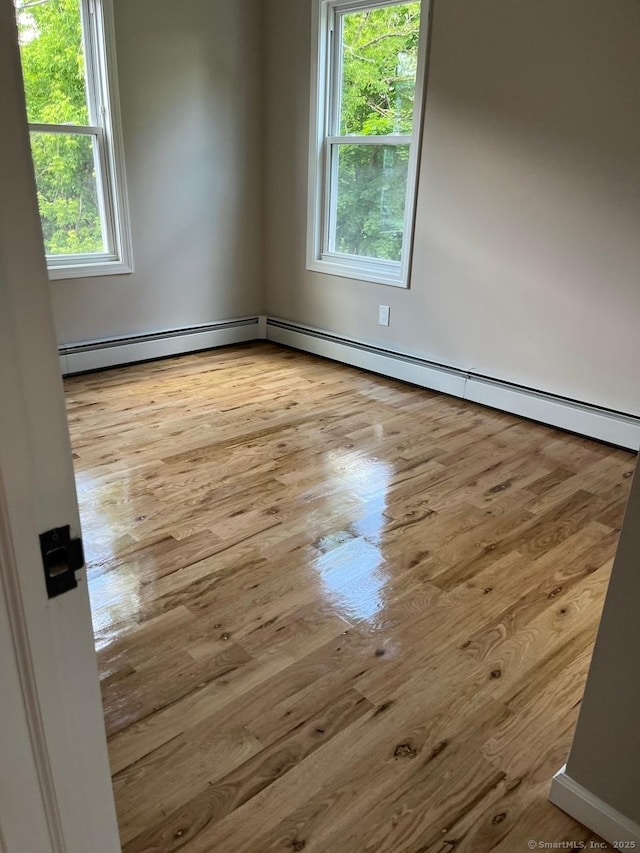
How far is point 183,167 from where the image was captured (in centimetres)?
432

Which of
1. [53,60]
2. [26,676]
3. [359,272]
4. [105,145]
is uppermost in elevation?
[53,60]

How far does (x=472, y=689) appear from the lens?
177 cm

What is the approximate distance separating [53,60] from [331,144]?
5.48ft

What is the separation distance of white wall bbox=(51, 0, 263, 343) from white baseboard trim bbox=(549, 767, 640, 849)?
3567mm

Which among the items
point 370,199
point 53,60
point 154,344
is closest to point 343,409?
point 370,199

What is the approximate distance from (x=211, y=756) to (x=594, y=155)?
2.94m

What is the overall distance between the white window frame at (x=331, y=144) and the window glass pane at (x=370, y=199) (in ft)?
0.15

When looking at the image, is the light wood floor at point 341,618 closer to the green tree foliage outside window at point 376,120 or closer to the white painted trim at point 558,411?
the white painted trim at point 558,411

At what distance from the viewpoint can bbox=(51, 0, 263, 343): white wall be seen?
399 cm

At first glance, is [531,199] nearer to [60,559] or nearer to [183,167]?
[183,167]

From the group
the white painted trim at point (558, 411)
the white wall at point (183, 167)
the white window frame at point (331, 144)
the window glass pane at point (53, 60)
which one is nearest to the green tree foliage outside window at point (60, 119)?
the window glass pane at point (53, 60)

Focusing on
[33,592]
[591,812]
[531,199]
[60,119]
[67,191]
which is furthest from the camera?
[67,191]

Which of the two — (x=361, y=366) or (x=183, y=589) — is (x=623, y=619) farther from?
(x=361, y=366)

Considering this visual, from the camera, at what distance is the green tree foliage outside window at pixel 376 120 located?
3.77 metres
